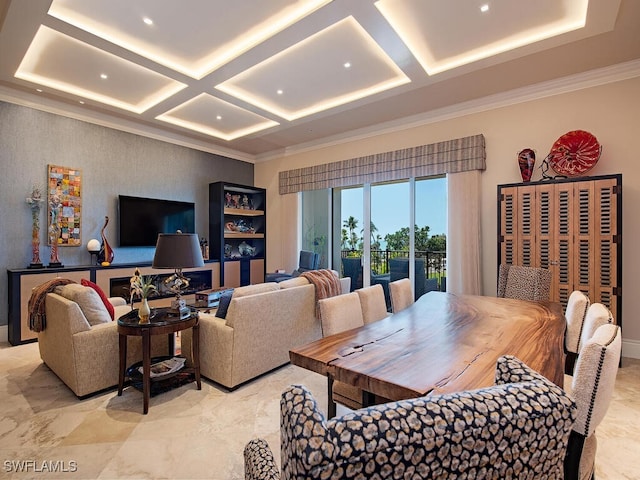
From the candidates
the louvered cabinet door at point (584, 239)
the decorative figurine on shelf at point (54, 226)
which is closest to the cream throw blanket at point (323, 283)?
the louvered cabinet door at point (584, 239)

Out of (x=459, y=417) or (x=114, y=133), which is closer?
(x=459, y=417)

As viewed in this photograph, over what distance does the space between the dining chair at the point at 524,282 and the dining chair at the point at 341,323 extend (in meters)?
1.92

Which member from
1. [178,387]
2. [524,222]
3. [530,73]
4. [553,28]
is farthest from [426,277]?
[178,387]

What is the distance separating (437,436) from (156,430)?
2.14m

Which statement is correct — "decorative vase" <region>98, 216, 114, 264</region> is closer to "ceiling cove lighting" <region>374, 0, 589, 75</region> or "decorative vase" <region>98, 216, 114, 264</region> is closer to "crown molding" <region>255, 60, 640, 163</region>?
"crown molding" <region>255, 60, 640, 163</region>

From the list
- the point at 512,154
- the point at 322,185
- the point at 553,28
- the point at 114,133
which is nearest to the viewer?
the point at 553,28

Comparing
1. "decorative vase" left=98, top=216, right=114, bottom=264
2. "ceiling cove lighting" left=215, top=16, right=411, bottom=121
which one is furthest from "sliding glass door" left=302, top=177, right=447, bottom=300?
"decorative vase" left=98, top=216, right=114, bottom=264

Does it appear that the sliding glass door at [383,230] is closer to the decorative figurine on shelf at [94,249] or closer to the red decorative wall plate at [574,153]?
the red decorative wall plate at [574,153]

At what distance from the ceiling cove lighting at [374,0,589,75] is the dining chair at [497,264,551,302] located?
A: 2.10m

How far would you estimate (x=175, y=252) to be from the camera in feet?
8.72

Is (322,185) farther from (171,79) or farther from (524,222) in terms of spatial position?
(524,222)

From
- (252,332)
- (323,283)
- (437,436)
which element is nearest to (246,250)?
(323,283)

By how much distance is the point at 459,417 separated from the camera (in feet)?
1.92

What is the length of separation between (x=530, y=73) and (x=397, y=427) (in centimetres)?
410
